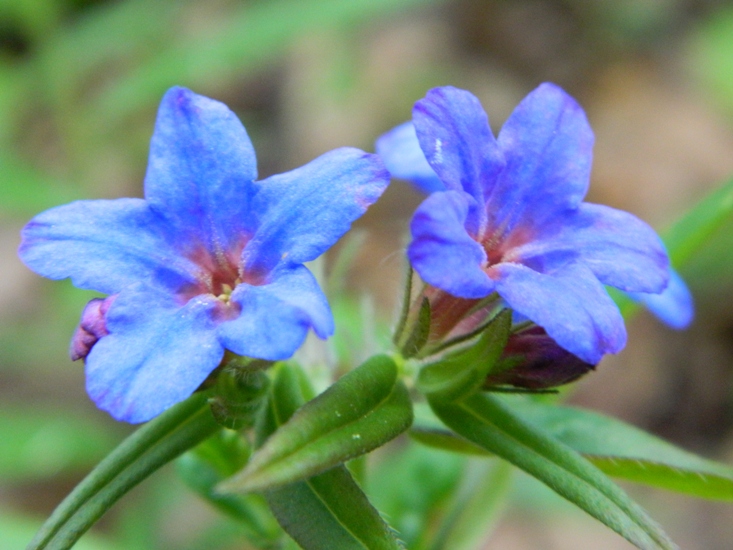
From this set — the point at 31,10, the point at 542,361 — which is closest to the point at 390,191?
the point at 31,10

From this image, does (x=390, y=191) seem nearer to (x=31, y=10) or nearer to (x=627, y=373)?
(x=627, y=373)

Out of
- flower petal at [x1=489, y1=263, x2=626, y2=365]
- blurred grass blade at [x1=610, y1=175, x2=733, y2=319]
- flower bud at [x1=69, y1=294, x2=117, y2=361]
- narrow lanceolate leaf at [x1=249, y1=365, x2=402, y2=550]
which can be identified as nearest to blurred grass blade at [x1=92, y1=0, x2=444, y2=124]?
blurred grass blade at [x1=610, y1=175, x2=733, y2=319]

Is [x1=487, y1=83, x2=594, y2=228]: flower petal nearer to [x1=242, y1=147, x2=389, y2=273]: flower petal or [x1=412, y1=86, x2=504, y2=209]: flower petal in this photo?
[x1=412, y1=86, x2=504, y2=209]: flower petal

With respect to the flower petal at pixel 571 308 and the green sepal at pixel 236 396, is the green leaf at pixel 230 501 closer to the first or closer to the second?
the green sepal at pixel 236 396

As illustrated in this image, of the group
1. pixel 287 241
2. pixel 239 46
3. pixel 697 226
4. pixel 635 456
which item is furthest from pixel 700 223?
pixel 239 46

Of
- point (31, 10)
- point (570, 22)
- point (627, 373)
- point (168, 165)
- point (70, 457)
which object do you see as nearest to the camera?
point (168, 165)

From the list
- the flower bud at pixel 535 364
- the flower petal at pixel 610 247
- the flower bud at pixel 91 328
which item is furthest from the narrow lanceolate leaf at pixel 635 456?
the flower bud at pixel 91 328

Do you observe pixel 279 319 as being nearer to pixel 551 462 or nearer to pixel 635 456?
pixel 551 462
